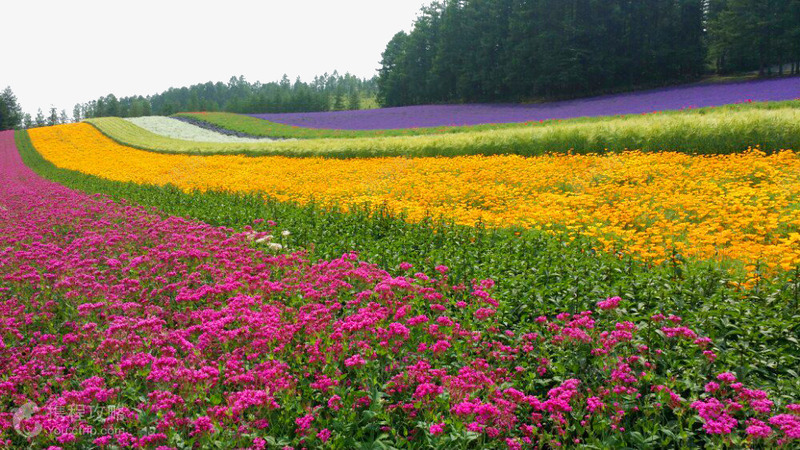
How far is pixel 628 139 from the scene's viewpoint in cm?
1431

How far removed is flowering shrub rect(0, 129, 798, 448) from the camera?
3592 millimetres

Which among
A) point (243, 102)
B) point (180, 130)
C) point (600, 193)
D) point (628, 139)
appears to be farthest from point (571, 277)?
point (243, 102)

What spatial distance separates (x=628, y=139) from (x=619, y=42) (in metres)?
38.0

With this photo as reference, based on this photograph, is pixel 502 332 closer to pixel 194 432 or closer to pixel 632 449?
pixel 632 449

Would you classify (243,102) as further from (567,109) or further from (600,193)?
(600,193)

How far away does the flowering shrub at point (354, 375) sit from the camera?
3592mm

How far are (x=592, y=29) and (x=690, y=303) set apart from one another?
47824mm

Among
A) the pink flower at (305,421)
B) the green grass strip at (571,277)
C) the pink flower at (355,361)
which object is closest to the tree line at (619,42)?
the green grass strip at (571,277)

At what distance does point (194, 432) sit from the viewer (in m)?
3.48

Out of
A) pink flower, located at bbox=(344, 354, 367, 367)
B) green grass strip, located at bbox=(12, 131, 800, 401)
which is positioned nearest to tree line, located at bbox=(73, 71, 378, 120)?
green grass strip, located at bbox=(12, 131, 800, 401)

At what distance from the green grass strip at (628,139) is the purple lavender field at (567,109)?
1081 cm

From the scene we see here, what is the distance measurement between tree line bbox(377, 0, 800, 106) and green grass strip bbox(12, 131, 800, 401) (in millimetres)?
41673

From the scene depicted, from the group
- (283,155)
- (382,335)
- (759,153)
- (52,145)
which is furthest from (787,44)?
(52,145)

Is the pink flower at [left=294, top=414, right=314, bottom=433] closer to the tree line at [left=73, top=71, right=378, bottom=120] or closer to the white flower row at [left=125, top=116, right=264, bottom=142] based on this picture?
the white flower row at [left=125, top=116, right=264, bottom=142]
